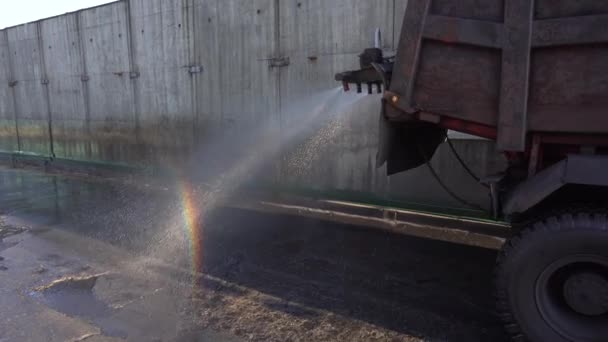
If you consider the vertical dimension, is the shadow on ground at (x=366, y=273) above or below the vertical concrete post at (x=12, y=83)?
below

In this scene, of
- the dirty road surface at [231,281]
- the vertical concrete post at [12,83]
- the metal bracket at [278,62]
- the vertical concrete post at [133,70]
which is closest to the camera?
the dirty road surface at [231,281]

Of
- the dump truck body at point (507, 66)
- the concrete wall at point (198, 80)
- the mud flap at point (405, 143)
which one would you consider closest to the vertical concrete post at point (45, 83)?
the concrete wall at point (198, 80)

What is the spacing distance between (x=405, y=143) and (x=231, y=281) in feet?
7.00

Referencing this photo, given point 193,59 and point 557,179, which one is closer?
point 557,179

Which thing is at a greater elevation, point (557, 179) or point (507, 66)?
point (507, 66)

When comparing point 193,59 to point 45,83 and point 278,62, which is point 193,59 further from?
point 45,83

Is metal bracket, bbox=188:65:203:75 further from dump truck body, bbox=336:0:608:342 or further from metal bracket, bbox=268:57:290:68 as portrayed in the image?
dump truck body, bbox=336:0:608:342

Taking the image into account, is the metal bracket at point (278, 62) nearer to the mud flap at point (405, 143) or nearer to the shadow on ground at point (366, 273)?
the shadow on ground at point (366, 273)

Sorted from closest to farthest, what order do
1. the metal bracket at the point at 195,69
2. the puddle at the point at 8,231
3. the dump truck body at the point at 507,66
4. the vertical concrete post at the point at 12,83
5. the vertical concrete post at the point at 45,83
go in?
1. the dump truck body at the point at 507,66
2. the puddle at the point at 8,231
3. the metal bracket at the point at 195,69
4. the vertical concrete post at the point at 45,83
5. the vertical concrete post at the point at 12,83

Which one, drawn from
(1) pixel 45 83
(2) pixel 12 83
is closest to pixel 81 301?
(1) pixel 45 83

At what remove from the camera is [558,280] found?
9.71 ft

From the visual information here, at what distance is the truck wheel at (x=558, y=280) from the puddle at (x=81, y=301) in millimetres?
2830

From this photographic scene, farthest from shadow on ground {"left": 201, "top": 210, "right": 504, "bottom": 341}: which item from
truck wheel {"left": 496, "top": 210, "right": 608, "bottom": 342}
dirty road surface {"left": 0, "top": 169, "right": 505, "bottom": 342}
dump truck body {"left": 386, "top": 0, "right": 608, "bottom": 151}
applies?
dump truck body {"left": 386, "top": 0, "right": 608, "bottom": 151}

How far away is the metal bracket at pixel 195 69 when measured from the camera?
26.7ft
